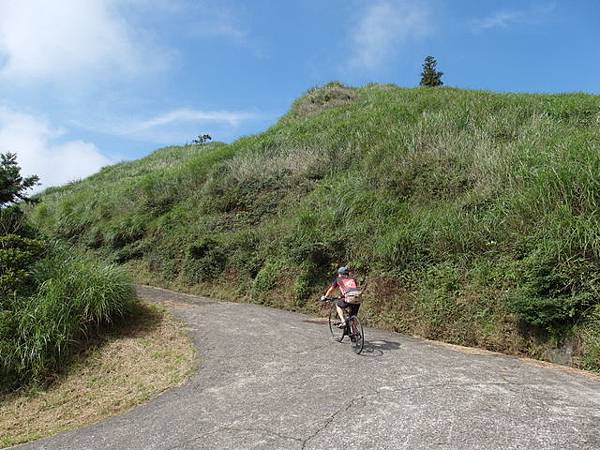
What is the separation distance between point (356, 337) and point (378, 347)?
0.44m

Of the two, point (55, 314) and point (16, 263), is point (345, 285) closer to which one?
point (55, 314)

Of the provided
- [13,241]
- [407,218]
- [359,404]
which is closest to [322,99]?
[407,218]

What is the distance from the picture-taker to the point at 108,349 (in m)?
7.95

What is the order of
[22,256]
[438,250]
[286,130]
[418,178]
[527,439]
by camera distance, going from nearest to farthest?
[527,439]
[22,256]
[438,250]
[418,178]
[286,130]

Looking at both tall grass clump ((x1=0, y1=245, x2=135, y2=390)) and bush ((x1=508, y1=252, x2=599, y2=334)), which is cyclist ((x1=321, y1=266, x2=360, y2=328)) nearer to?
bush ((x1=508, y1=252, x2=599, y2=334))

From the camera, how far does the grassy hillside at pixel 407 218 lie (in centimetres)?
756

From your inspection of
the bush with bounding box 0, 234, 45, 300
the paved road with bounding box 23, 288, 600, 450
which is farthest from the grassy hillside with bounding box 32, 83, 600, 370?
the bush with bounding box 0, 234, 45, 300

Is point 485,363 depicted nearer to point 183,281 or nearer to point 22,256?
point 22,256

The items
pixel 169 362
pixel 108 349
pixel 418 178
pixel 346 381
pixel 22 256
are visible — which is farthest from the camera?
pixel 418 178

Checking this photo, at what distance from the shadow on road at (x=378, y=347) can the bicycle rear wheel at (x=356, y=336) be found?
13cm

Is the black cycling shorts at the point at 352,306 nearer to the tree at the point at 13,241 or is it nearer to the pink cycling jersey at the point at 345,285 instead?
the pink cycling jersey at the point at 345,285

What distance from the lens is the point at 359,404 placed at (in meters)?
5.24

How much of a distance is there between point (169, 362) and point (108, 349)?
4.22ft

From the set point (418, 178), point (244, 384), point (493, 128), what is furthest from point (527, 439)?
point (493, 128)
